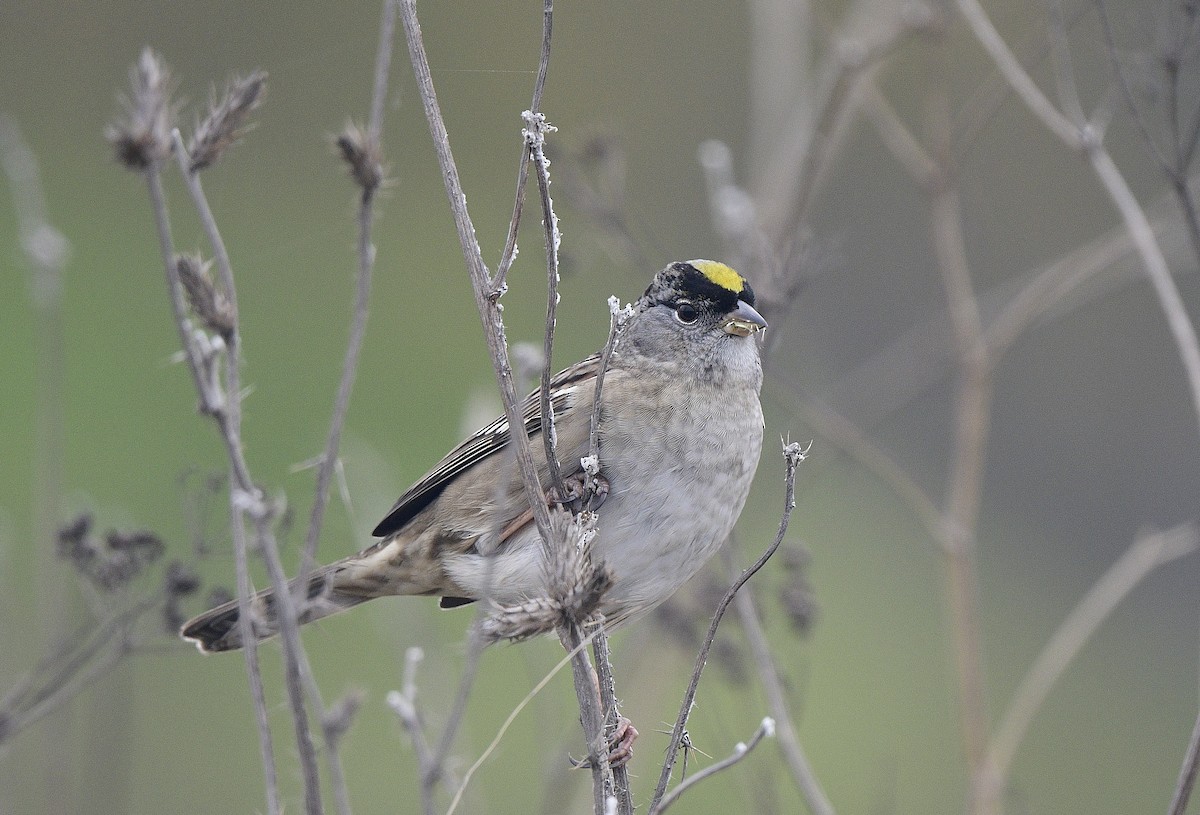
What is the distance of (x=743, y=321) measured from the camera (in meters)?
3.50

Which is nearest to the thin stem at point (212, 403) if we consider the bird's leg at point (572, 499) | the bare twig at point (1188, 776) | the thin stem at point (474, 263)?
the thin stem at point (474, 263)

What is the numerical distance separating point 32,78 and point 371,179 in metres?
8.60

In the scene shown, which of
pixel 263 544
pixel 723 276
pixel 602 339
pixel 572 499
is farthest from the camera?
pixel 602 339

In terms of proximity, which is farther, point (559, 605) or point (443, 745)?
point (443, 745)

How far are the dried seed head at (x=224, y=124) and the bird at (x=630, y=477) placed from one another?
120 centimetres

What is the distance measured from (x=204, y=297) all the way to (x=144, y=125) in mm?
281

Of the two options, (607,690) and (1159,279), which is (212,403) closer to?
(607,690)

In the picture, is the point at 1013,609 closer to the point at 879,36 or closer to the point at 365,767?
the point at 365,767

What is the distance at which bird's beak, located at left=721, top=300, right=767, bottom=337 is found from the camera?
3457mm

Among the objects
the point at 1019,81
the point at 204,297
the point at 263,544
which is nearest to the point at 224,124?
the point at 204,297

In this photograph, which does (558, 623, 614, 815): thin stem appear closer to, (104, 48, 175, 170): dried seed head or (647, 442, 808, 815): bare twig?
(647, 442, 808, 815): bare twig

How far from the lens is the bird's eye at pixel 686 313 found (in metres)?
3.60

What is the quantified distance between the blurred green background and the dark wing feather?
140 inches

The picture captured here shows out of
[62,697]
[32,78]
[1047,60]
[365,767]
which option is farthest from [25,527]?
[1047,60]
